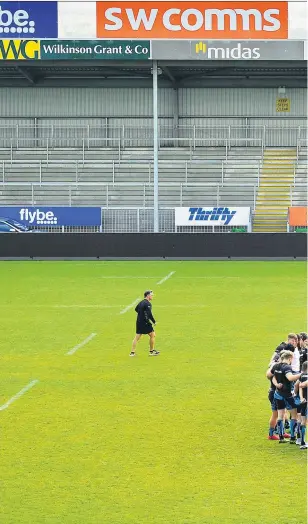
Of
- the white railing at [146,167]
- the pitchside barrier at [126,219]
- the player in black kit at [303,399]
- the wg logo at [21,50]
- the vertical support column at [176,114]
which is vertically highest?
the wg logo at [21,50]

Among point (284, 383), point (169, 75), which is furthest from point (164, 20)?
point (284, 383)

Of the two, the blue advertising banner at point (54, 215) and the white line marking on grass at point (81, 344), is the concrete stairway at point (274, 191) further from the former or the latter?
the white line marking on grass at point (81, 344)

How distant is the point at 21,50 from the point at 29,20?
1.87 metres

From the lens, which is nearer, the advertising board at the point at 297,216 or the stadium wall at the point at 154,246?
the stadium wall at the point at 154,246

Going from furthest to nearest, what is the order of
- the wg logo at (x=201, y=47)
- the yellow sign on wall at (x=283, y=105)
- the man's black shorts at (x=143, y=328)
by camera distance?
the yellow sign on wall at (x=283, y=105)
the wg logo at (x=201, y=47)
the man's black shorts at (x=143, y=328)

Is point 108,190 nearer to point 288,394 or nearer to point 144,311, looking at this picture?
point 144,311

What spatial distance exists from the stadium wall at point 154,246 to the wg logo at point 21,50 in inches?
378

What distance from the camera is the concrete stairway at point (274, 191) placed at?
55250 millimetres

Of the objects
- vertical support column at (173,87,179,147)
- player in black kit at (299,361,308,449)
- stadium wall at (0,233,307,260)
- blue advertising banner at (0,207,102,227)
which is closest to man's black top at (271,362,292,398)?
player in black kit at (299,361,308,449)

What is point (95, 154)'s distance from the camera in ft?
198

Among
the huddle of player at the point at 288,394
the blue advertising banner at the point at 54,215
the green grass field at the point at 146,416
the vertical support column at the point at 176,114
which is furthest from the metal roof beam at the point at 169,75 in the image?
the huddle of player at the point at 288,394

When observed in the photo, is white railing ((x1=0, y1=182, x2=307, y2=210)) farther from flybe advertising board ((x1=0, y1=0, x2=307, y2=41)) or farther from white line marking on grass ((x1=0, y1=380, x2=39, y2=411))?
white line marking on grass ((x1=0, y1=380, x2=39, y2=411))

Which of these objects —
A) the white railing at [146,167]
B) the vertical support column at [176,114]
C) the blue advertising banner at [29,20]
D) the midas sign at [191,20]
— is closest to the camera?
the midas sign at [191,20]

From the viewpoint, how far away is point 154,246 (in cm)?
4972
